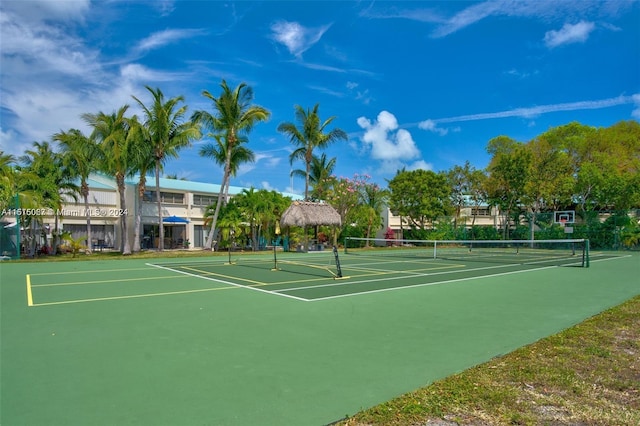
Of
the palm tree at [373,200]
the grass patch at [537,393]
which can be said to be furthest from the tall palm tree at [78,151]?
the grass patch at [537,393]

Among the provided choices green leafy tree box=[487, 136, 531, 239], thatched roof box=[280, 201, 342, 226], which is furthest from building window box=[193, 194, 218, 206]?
green leafy tree box=[487, 136, 531, 239]

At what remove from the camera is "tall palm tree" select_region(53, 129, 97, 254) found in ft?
81.9

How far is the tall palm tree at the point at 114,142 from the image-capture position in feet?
80.1

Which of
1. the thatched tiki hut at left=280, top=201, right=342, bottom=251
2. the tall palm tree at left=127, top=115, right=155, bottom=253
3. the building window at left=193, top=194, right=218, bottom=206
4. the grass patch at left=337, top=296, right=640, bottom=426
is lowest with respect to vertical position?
the grass patch at left=337, top=296, right=640, bottom=426

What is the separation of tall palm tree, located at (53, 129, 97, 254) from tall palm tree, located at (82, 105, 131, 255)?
551mm

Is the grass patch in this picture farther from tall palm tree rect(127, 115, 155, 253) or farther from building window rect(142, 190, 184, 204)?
building window rect(142, 190, 184, 204)

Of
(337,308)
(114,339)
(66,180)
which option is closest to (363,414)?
(114,339)

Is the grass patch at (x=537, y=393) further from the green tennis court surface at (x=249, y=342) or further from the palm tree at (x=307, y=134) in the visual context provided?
the palm tree at (x=307, y=134)

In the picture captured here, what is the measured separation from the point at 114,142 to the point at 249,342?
22.4m

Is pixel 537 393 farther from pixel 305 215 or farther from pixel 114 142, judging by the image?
pixel 114 142

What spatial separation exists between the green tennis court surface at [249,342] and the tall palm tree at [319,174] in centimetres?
2358

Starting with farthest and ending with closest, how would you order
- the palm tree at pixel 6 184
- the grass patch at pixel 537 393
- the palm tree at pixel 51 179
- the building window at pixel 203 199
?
1. the building window at pixel 203 199
2. the palm tree at pixel 51 179
3. the palm tree at pixel 6 184
4. the grass patch at pixel 537 393

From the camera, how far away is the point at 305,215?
82.9 ft

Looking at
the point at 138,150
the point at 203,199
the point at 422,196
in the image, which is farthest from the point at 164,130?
the point at 422,196
